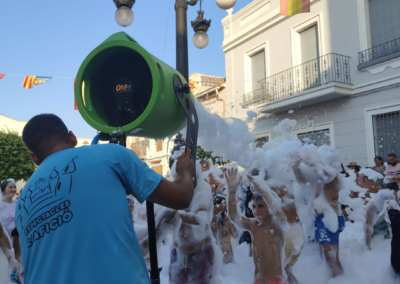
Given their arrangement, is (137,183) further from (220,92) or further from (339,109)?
(220,92)

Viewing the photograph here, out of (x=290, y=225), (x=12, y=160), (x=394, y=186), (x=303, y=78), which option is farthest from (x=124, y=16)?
(x=12, y=160)

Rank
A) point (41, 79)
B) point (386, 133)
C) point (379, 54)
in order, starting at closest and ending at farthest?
point (386, 133), point (379, 54), point (41, 79)

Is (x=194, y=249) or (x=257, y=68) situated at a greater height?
(x=257, y=68)

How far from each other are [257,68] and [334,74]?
11.3 feet

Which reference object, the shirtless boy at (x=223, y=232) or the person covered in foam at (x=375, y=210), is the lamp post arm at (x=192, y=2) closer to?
the shirtless boy at (x=223, y=232)

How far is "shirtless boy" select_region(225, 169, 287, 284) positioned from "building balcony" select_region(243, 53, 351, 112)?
20.4ft

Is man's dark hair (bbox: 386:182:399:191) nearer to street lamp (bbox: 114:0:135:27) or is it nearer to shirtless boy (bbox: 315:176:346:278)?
shirtless boy (bbox: 315:176:346:278)

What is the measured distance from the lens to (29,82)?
1112 centimetres

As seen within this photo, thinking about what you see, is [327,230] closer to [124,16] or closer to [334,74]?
[124,16]

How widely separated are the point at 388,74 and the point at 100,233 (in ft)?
28.1

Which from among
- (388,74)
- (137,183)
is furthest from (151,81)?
(388,74)

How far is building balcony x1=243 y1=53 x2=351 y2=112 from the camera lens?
29.5 ft

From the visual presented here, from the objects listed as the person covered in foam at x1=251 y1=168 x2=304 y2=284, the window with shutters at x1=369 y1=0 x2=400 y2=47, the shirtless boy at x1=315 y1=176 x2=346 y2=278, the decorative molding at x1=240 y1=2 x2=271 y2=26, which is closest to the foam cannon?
the person covered in foam at x1=251 y1=168 x2=304 y2=284

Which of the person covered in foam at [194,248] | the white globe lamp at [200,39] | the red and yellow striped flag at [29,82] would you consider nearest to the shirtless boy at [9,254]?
the person covered in foam at [194,248]
